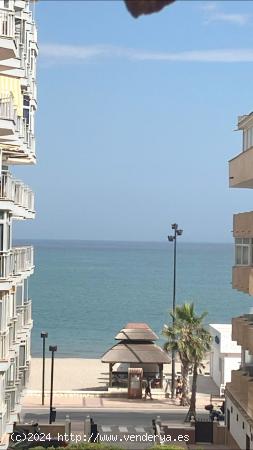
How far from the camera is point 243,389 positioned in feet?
98.8

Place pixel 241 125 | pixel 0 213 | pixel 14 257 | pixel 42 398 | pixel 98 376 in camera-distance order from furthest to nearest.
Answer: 1. pixel 98 376
2. pixel 42 398
3. pixel 241 125
4. pixel 14 257
5. pixel 0 213

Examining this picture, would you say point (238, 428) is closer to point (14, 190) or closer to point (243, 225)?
point (243, 225)

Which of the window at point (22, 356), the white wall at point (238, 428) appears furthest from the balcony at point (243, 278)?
the window at point (22, 356)

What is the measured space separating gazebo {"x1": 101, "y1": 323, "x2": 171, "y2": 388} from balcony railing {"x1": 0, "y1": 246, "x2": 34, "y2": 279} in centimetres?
2314

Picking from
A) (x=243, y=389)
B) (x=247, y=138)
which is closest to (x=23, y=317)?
(x=243, y=389)

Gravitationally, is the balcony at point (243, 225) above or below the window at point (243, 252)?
above

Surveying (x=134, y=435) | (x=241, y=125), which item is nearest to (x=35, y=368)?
(x=134, y=435)

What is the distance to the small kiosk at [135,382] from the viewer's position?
159ft

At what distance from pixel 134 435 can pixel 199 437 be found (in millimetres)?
2797

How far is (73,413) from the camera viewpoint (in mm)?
43219

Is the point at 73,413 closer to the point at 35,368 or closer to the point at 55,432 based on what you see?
the point at 55,432

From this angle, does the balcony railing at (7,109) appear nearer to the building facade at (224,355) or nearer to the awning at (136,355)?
the building facade at (224,355)

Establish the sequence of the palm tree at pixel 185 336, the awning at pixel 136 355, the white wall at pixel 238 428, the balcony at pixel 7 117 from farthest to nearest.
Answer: the awning at pixel 136 355, the palm tree at pixel 185 336, the white wall at pixel 238 428, the balcony at pixel 7 117

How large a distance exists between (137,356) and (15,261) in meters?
27.1
